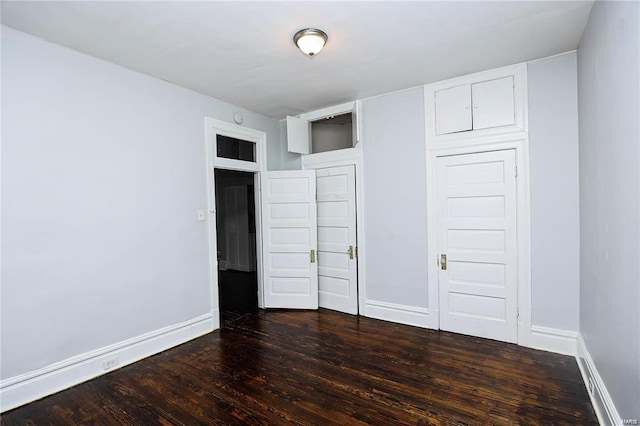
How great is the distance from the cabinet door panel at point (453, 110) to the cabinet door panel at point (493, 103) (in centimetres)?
7

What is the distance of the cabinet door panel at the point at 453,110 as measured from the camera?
3422mm

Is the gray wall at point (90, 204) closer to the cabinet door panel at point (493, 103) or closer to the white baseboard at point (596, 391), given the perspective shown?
the cabinet door panel at point (493, 103)

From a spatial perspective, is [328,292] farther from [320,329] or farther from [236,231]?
[236,231]

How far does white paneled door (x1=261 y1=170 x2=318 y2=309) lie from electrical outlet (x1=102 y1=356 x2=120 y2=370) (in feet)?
6.53

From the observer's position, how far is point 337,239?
4.45 metres

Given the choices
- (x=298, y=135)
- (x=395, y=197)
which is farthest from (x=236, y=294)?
(x=395, y=197)

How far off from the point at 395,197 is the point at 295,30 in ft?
7.28

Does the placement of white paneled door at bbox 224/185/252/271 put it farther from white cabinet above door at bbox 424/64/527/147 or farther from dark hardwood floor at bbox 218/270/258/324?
white cabinet above door at bbox 424/64/527/147

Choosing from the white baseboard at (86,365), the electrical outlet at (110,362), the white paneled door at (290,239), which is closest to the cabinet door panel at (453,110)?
the white paneled door at (290,239)

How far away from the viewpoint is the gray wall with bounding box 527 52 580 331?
2.94 m

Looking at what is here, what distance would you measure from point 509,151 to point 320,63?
210 centimetres

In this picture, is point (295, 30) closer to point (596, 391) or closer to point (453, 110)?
point (453, 110)

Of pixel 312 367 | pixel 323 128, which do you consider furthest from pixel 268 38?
pixel 312 367

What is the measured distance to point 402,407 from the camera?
2.24m
